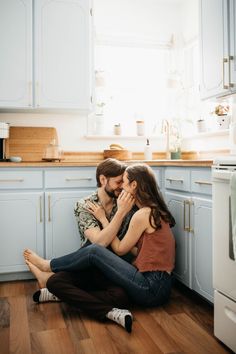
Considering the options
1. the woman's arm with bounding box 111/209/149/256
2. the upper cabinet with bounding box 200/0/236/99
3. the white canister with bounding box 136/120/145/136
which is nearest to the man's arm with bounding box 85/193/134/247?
the woman's arm with bounding box 111/209/149/256

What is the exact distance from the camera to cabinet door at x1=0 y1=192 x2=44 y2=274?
112 inches

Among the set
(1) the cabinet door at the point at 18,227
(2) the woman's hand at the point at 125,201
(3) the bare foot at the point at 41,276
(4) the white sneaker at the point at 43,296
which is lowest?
(4) the white sneaker at the point at 43,296

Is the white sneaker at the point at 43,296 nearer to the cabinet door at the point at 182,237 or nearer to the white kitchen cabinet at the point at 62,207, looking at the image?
the white kitchen cabinet at the point at 62,207

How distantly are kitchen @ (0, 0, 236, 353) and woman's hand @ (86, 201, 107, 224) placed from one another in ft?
1.38

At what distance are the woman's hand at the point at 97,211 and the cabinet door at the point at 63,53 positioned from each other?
42.5 inches

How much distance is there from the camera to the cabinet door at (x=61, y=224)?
291cm

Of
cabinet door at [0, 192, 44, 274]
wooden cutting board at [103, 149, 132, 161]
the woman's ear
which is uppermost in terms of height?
wooden cutting board at [103, 149, 132, 161]

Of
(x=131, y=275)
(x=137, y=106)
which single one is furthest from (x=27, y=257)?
(x=137, y=106)

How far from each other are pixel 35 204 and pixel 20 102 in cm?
87

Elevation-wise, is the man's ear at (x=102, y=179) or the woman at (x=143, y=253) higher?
the man's ear at (x=102, y=179)

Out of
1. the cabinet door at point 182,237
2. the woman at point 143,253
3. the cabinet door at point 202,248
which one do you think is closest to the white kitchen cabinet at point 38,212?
the woman at point 143,253

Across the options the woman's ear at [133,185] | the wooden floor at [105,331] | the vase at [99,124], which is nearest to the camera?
the wooden floor at [105,331]

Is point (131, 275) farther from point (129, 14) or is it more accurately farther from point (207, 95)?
point (129, 14)

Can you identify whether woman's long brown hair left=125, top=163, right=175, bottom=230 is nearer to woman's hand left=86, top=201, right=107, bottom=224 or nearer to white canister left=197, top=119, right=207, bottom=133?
woman's hand left=86, top=201, right=107, bottom=224
